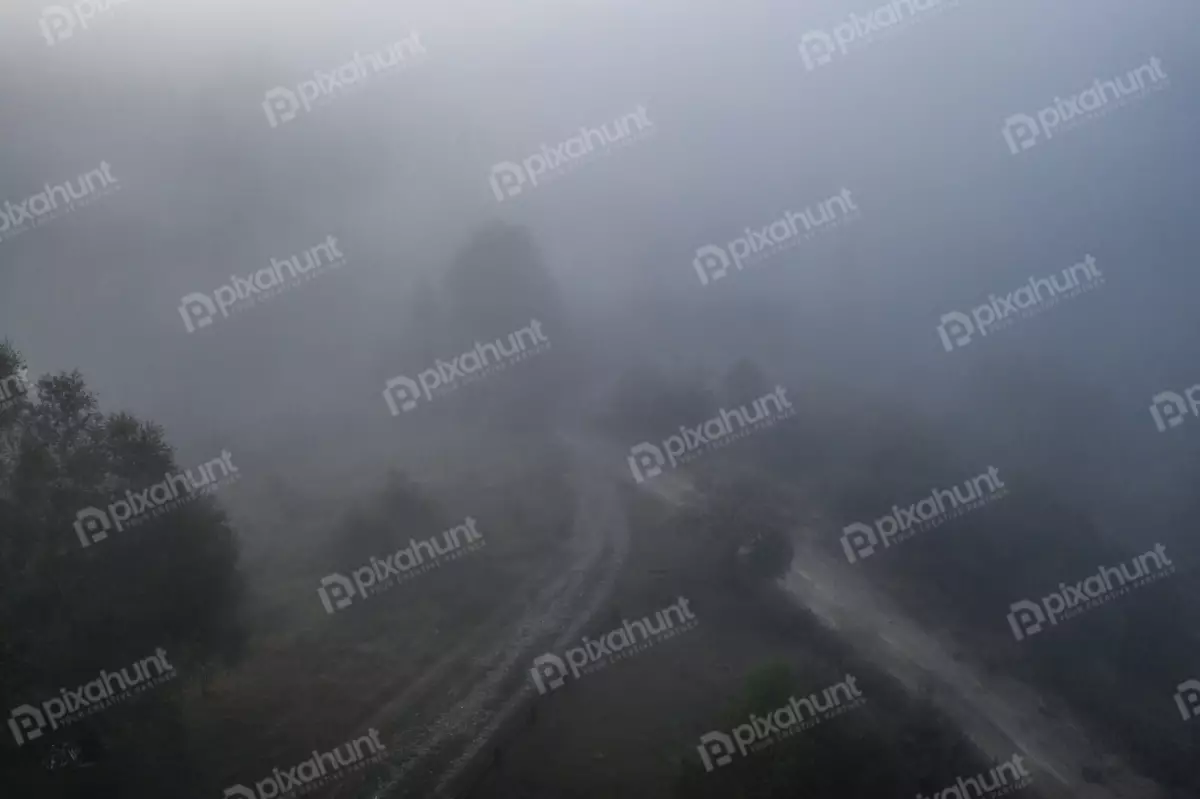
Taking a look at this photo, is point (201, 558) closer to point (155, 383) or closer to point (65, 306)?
point (155, 383)

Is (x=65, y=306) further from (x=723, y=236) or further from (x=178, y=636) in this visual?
(x=723, y=236)

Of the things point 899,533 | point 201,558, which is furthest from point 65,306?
point 899,533

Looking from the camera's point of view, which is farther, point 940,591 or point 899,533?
point 899,533

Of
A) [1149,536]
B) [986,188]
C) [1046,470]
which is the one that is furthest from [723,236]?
[1149,536]

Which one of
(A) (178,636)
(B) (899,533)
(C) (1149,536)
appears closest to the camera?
(A) (178,636)

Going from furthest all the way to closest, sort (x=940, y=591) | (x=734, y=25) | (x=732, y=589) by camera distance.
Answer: (x=734, y=25) < (x=940, y=591) < (x=732, y=589)

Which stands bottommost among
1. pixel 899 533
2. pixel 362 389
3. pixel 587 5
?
pixel 899 533

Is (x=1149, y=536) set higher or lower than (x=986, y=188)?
lower

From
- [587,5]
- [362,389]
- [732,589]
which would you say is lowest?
[732,589]

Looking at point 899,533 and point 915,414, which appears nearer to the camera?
point 899,533
